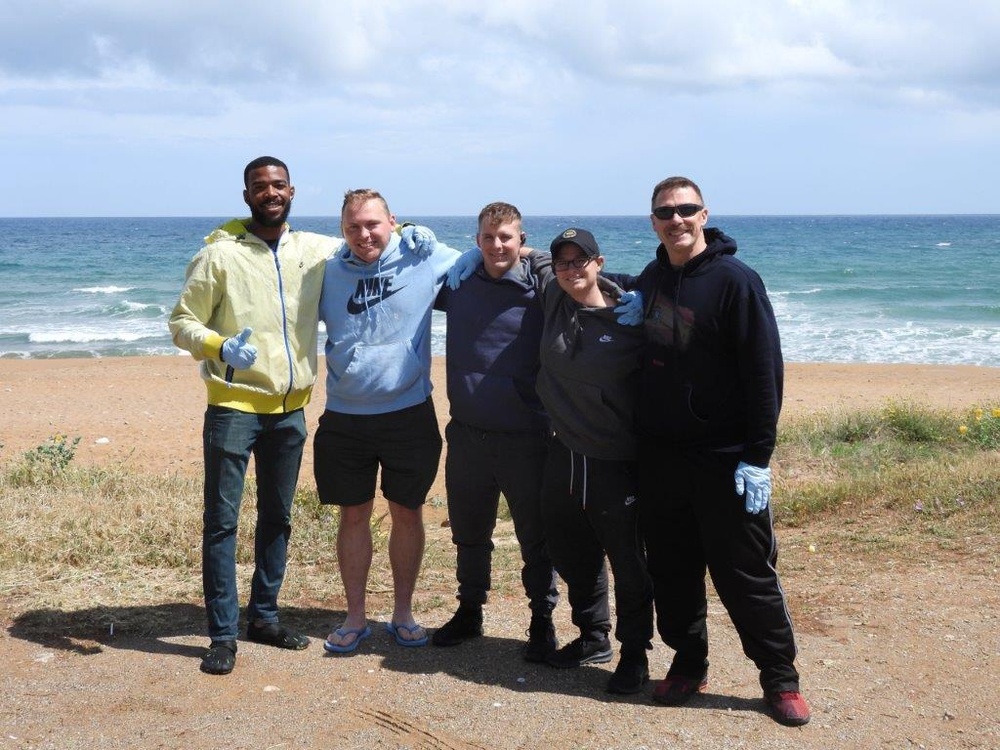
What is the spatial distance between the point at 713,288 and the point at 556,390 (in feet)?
2.49

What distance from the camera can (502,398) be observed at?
4270 mm

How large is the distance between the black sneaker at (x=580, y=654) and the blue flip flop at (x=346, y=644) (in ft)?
2.72

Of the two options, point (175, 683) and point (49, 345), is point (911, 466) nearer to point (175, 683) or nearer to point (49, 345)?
point (175, 683)

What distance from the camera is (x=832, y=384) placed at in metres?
16.4

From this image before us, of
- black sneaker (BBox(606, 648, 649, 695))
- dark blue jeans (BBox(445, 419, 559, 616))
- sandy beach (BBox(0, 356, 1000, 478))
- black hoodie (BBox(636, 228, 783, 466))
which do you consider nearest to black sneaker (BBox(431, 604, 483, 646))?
dark blue jeans (BBox(445, 419, 559, 616))

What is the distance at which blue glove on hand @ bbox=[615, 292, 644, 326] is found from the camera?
151 inches

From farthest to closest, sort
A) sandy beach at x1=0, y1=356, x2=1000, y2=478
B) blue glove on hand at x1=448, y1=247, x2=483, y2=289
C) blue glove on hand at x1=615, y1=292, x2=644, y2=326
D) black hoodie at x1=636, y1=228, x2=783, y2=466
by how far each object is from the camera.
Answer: sandy beach at x1=0, y1=356, x2=1000, y2=478 < blue glove on hand at x1=448, y1=247, x2=483, y2=289 < blue glove on hand at x1=615, y1=292, x2=644, y2=326 < black hoodie at x1=636, y1=228, x2=783, y2=466

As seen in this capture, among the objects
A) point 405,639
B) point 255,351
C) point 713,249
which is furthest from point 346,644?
point 713,249

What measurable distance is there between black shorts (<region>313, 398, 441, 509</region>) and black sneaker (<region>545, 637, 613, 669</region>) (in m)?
0.88

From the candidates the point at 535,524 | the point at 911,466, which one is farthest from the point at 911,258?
the point at 535,524

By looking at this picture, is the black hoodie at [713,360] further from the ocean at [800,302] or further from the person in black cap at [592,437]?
the ocean at [800,302]

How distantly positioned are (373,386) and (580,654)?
140 centimetres

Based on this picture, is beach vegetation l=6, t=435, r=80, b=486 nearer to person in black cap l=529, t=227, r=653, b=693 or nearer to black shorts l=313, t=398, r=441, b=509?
black shorts l=313, t=398, r=441, b=509

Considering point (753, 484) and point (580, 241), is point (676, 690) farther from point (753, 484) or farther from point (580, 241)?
point (580, 241)
